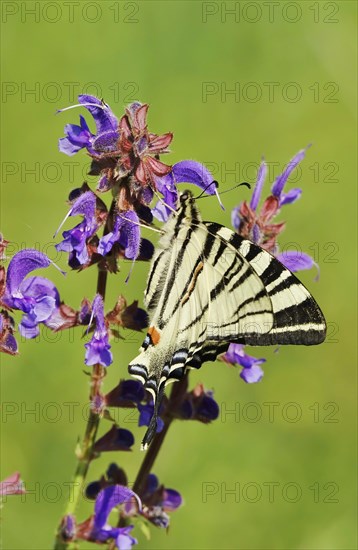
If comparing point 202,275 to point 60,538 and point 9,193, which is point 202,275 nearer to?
point 60,538

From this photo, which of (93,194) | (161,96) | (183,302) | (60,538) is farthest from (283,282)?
(161,96)

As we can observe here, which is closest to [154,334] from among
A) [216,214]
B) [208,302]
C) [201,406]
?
A: [208,302]

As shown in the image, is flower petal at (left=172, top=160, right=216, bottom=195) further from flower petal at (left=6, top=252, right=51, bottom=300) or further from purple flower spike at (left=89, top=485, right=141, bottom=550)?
purple flower spike at (left=89, top=485, right=141, bottom=550)

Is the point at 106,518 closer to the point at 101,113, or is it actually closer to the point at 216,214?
the point at 101,113

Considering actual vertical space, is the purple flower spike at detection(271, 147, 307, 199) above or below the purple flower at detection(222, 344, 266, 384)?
above

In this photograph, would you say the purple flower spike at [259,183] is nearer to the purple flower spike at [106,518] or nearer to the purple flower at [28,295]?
the purple flower at [28,295]

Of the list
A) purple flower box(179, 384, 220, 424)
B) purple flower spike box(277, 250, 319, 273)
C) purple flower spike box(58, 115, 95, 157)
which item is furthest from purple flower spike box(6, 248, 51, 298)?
purple flower spike box(277, 250, 319, 273)
